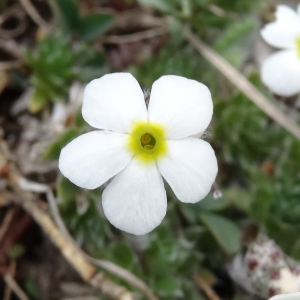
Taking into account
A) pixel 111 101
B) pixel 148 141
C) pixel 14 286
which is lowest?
pixel 14 286

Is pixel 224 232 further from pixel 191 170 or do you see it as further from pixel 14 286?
pixel 14 286

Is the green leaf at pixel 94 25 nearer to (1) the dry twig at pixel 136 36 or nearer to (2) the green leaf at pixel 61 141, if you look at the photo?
(1) the dry twig at pixel 136 36

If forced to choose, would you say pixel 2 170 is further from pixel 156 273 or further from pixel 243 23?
pixel 243 23

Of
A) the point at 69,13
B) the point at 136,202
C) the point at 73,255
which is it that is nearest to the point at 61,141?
the point at 73,255

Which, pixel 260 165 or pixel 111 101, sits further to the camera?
pixel 260 165

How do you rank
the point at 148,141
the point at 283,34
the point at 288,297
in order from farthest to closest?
the point at 283,34 < the point at 148,141 < the point at 288,297

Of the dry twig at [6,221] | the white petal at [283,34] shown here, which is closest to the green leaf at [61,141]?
the dry twig at [6,221]

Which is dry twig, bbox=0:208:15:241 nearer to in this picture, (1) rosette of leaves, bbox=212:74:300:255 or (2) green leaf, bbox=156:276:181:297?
(2) green leaf, bbox=156:276:181:297
